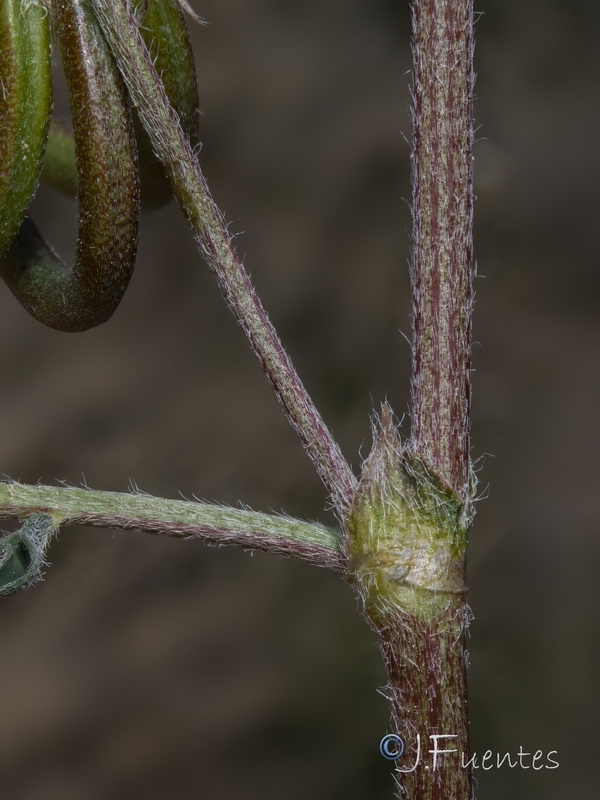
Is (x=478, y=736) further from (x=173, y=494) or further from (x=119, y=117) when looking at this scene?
(x=119, y=117)

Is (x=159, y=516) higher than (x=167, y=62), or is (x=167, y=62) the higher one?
(x=167, y=62)

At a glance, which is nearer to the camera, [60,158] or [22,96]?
[22,96]

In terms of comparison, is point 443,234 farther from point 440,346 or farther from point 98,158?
point 98,158

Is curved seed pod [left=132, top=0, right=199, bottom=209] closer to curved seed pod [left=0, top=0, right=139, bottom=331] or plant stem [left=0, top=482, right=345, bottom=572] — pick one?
curved seed pod [left=0, top=0, right=139, bottom=331]

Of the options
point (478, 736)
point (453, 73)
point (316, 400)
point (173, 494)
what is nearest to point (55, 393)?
point (173, 494)

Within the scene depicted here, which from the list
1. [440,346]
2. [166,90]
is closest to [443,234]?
[440,346]

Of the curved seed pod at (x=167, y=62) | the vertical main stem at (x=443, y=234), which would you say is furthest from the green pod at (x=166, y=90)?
the vertical main stem at (x=443, y=234)

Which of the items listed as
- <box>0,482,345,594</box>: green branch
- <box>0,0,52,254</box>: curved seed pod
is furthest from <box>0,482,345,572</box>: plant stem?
<box>0,0,52,254</box>: curved seed pod
